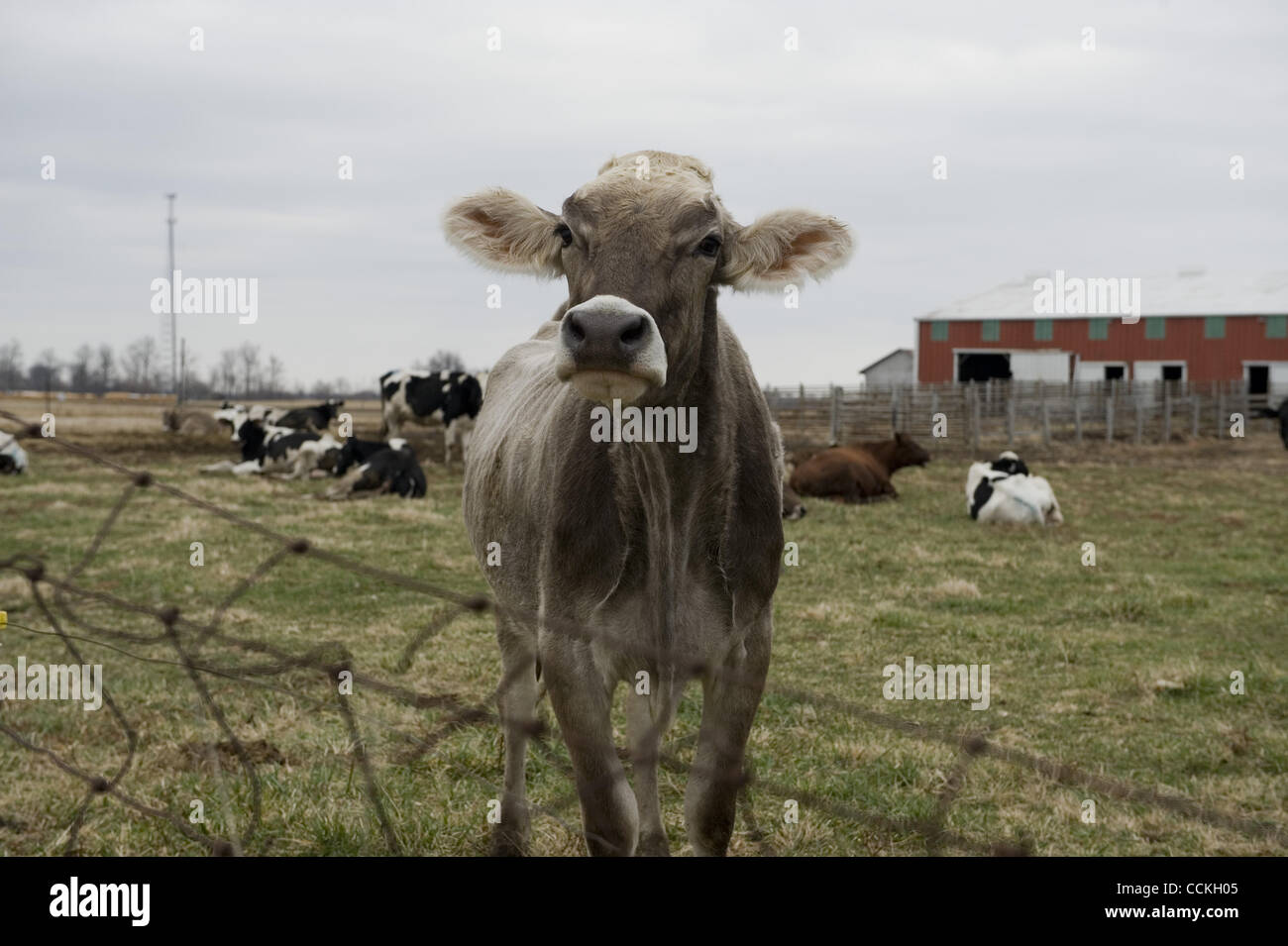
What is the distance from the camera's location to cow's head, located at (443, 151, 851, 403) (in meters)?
2.92

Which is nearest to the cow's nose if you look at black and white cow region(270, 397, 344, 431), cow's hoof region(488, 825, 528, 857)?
cow's hoof region(488, 825, 528, 857)

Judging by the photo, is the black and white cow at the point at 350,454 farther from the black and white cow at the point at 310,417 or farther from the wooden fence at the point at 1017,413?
the wooden fence at the point at 1017,413

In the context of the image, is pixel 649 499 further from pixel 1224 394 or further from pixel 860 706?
pixel 1224 394

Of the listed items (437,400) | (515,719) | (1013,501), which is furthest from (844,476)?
(515,719)

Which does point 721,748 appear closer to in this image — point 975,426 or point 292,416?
point 292,416

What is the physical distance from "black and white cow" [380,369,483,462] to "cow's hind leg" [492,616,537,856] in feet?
62.5

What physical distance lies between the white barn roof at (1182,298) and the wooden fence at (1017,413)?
8353mm

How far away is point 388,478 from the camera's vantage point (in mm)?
17859

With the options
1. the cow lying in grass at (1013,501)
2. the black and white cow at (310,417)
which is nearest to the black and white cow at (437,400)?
the black and white cow at (310,417)

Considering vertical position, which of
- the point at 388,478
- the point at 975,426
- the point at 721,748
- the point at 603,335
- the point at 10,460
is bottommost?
the point at 721,748

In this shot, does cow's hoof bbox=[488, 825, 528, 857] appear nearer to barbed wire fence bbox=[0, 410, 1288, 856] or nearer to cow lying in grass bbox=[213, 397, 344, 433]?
barbed wire fence bbox=[0, 410, 1288, 856]

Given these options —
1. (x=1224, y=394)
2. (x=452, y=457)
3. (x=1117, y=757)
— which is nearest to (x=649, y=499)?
(x=1117, y=757)

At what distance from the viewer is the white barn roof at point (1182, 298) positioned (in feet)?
136

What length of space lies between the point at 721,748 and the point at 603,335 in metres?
1.57
